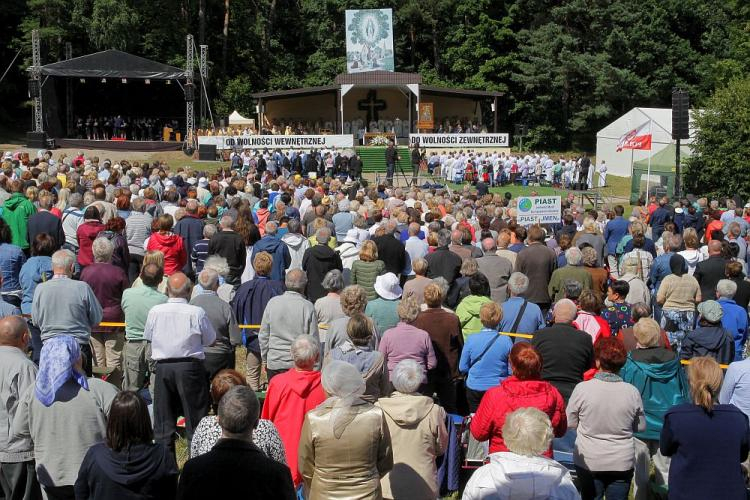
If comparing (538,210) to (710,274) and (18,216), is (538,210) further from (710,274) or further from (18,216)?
(18,216)

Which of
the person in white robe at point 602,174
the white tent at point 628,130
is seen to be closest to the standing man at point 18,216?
the white tent at point 628,130

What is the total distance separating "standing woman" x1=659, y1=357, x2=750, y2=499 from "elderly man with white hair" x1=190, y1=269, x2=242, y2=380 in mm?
3298

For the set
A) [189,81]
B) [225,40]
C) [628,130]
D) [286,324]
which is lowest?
[286,324]

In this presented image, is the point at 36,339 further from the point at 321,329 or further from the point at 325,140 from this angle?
the point at 325,140

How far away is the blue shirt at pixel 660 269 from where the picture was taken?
957 centimetres

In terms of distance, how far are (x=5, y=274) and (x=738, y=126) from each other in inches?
1009

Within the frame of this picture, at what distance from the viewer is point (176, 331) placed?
233 inches

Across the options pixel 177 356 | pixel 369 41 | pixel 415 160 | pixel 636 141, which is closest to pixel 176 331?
pixel 177 356

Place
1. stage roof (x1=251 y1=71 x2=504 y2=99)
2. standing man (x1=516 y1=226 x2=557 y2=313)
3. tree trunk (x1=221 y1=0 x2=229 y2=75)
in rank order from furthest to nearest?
tree trunk (x1=221 y1=0 x2=229 y2=75) → stage roof (x1=251 y1=71 x2=504 y2=99) → standing man (x1=516 y1=226 x2=557 y2=313)

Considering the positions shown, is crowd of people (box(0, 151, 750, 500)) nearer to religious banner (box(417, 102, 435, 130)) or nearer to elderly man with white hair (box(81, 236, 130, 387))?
elderly man with white hair (box(81, 236, 130, 387))

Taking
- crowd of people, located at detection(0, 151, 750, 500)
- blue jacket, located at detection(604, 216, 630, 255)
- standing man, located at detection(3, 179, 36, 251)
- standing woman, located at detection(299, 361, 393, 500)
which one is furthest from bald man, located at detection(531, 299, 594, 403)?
blue jacket, located at detection(604, 216, 630, 255)

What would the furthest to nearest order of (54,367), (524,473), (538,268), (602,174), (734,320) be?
1. (602,174)
2. (538,268)
3. (734,320)
4. (54,367)
5. (524,473)

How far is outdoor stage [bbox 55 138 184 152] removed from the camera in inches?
1328

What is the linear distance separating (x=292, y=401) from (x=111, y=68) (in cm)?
3085
